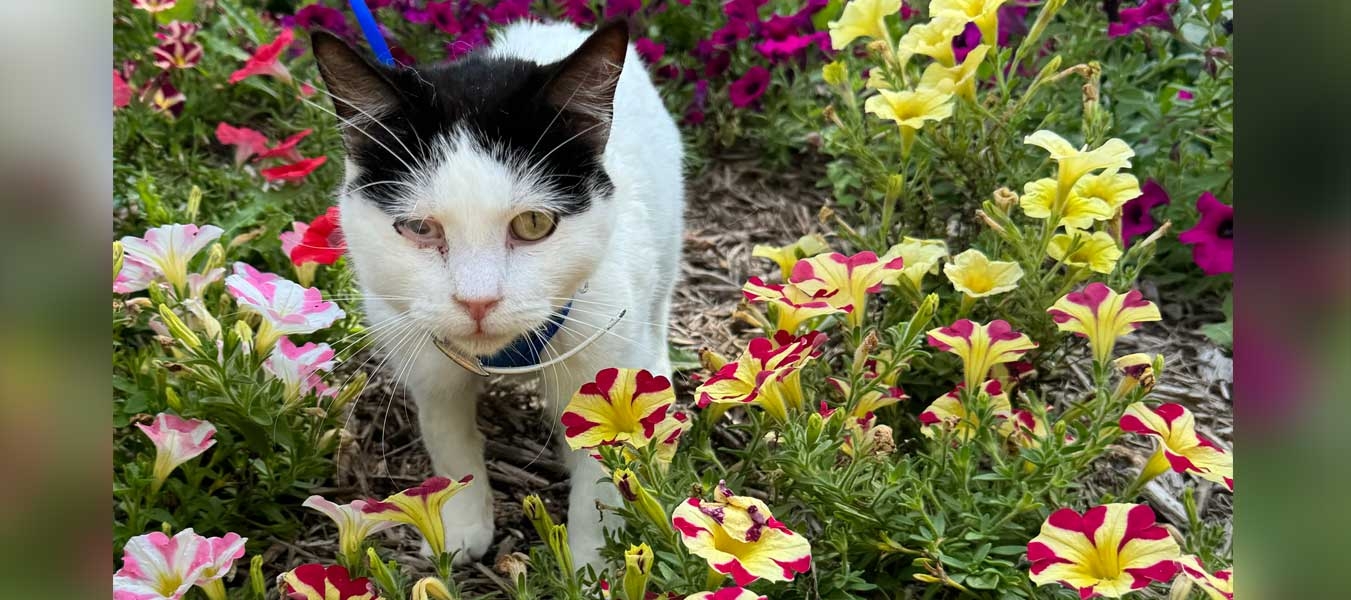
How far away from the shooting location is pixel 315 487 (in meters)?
2.15

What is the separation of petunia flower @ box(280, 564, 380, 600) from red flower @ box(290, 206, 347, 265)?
0.76 metres

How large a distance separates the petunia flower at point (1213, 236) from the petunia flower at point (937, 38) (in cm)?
73

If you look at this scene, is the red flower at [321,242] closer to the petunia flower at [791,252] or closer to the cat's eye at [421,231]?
the cat's eye at [421,231]

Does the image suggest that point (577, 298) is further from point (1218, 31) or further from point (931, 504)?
point (1218, 31)

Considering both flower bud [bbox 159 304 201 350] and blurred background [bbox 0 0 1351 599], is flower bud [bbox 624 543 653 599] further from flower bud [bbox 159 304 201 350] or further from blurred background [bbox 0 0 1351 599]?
flower bud [bbox 159 304 201 350]

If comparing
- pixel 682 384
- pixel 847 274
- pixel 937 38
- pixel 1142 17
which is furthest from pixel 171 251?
pixel 1142 17

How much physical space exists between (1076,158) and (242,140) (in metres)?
2.16

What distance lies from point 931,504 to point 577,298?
706 mm

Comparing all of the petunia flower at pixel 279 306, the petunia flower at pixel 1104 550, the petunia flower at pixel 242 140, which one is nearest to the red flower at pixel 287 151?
the petunia flower at pixel 242 140

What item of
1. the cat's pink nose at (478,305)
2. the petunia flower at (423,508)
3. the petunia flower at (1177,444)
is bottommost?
the petunia flower at (423,508)

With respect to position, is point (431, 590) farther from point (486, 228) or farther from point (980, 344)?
point (980, 344)

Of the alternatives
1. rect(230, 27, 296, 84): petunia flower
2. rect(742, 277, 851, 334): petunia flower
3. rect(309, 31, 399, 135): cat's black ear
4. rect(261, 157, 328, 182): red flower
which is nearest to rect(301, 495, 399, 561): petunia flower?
rect(309, 31, 399, 135): cat's black ear

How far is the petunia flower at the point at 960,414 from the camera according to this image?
1.81 metres

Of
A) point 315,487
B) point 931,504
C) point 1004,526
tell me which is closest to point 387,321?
point 315,487
